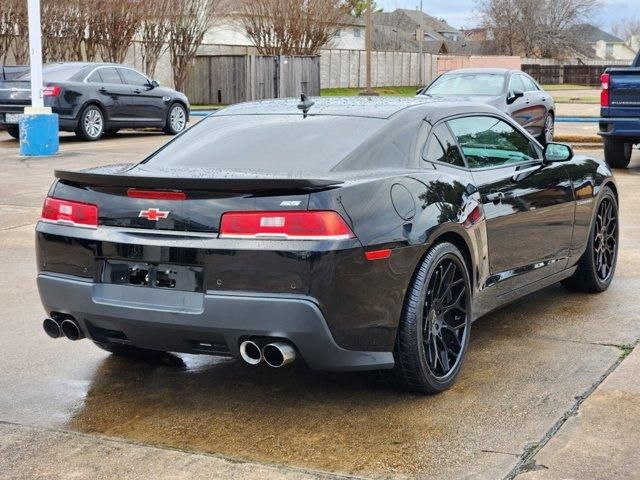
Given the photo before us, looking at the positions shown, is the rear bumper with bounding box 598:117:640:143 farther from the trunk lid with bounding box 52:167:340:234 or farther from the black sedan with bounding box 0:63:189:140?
the trunk lid with bounding box 52:167:340:234

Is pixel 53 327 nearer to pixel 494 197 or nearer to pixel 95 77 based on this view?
pixel 494 197

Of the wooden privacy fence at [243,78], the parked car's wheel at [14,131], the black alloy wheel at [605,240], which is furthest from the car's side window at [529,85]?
the wooden privacy fence at [243,78]

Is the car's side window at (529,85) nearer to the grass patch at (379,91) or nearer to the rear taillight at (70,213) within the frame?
the rear taillight at (70,213)

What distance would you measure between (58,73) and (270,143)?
49.7 feet

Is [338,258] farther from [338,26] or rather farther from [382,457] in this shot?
[338,26]

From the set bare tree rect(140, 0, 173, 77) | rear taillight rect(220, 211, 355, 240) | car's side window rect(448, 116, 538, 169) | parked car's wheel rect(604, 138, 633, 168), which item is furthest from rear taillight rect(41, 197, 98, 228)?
bare tree rect(140, 0, 173, 77)

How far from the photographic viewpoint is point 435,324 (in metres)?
4.99

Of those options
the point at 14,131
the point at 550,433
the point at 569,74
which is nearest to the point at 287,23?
the point at 14,131

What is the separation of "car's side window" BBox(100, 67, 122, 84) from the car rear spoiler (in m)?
15.7

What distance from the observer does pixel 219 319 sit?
14.4 ft

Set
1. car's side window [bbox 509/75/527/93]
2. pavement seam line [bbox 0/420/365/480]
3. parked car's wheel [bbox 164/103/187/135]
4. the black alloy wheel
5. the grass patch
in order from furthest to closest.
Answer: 1. the grass patch
2. parked car's wheel [bbox 164/103/187/135]
3. car's side window [bbox 509/75/527/93]
4. the black alloy wheel
5. pavement seam line [bbox 0/420/365/480]

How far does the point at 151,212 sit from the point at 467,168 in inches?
72.3

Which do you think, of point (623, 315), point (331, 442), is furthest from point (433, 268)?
point (623, 315)

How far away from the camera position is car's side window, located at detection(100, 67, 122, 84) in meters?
19.9
